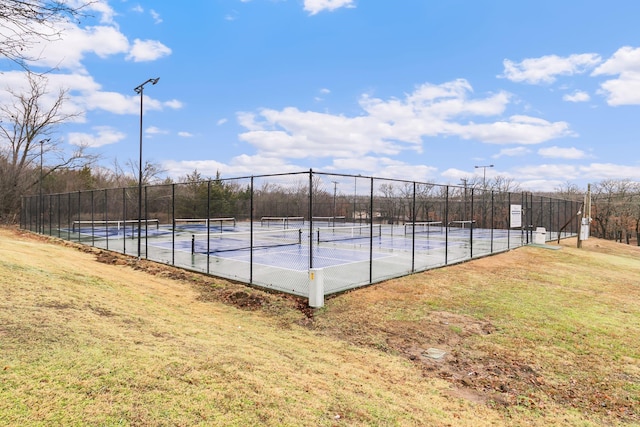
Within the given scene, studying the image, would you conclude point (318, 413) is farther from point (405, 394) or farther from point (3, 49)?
point (3, 49)

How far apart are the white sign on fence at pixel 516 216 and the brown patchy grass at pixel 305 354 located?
26.4 feet

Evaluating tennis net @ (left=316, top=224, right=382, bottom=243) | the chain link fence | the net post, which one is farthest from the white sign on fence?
the net post

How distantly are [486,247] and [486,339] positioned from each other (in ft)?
36.5

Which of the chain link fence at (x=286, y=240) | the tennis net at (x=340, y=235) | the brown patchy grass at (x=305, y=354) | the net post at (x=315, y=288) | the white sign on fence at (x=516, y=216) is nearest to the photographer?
the brown patchy grass at (x=305, y=354)

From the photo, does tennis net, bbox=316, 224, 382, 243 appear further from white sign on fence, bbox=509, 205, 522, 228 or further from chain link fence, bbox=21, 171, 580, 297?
white sign on fence, bbox=509, 205, 522, 228

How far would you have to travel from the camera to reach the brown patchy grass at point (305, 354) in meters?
3.03

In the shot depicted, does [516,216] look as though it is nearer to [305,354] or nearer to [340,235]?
[340,235]

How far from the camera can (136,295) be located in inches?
278

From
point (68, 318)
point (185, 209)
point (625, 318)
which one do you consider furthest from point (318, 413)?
point (185, 209)

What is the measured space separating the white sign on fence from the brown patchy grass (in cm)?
805

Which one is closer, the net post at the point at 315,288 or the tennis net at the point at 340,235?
the net post at the point at 315,288

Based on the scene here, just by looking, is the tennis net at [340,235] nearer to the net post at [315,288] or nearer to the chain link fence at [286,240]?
the chain link fence at [286,240]

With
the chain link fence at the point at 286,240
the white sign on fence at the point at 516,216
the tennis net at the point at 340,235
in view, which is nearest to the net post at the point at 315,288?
the chain link fence at the point at 286,240

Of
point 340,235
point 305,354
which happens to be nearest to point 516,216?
point 340,235
